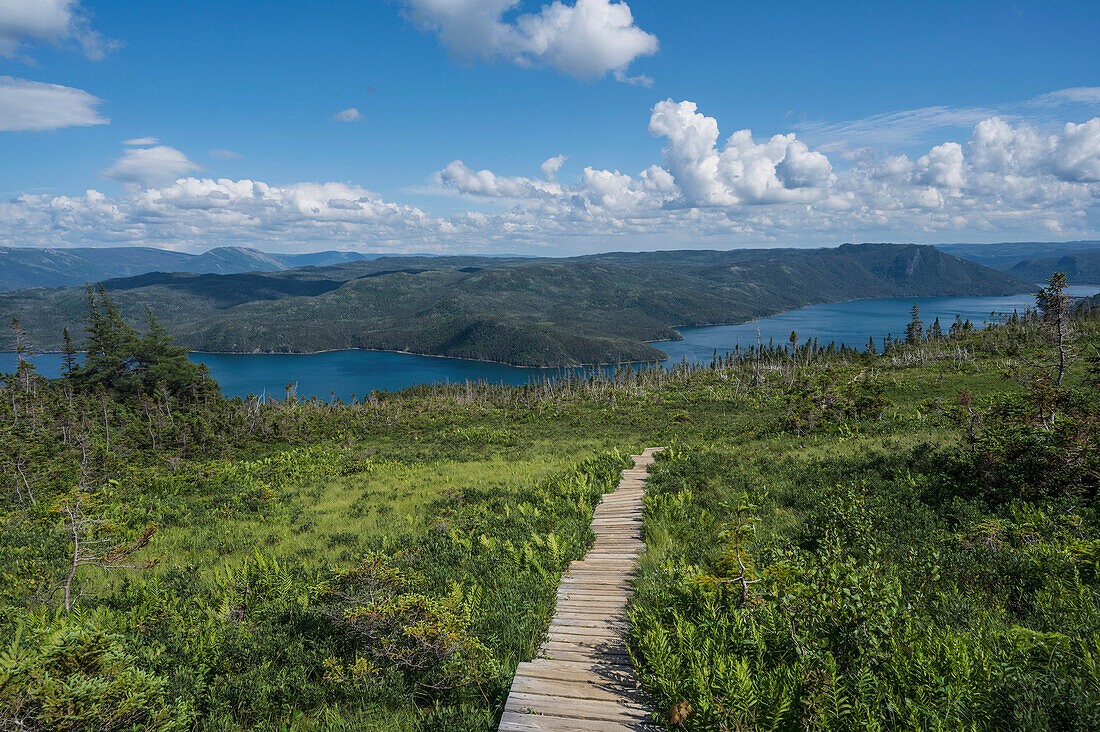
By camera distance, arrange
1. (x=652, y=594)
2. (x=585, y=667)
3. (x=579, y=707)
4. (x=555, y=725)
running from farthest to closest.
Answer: (x=652, y=594) → (x=585, y=667) → (x=579, y=707) → (x=555, y=725)

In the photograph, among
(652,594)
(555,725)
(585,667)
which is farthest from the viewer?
(652,594)

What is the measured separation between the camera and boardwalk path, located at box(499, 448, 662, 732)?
5.27 metres

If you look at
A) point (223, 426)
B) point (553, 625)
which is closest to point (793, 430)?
point (553, 625)

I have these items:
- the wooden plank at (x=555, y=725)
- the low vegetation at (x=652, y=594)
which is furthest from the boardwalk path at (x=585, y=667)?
Answer: the low vegetation at (x=652, y=594)

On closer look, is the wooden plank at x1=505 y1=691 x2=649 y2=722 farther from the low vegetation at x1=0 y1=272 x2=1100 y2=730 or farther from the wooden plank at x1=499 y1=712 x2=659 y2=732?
the low vegetation at x1=0 y1=272 x2=1100 y2=730

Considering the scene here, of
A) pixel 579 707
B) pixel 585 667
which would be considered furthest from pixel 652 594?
pixel 579 707

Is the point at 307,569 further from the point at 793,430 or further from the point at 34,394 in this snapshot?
the point at 34,394

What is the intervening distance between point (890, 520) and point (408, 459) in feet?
89.8

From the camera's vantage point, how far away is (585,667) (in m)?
6.19

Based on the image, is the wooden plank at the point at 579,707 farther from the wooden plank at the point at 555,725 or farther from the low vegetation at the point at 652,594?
the low vegetation at the point at 652,594

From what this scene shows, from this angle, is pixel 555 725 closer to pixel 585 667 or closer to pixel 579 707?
pixel 579 707

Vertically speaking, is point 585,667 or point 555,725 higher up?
point 555,725

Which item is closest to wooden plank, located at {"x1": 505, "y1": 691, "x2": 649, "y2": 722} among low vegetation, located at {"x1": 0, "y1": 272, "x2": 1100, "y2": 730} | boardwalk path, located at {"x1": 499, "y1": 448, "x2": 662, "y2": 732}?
boardwalk path, located at {"x1": 499, "y1": 448, "x2": 662, "y2": 732}

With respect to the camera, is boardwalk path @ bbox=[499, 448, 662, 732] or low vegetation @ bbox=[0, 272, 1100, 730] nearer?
low vegetation @ bbox=[0, 272, 1100, 730]
